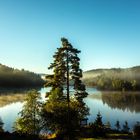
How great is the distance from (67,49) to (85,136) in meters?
13.9

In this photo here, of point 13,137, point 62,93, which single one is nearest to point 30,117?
point 62,93

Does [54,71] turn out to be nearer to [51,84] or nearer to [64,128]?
[51,84]

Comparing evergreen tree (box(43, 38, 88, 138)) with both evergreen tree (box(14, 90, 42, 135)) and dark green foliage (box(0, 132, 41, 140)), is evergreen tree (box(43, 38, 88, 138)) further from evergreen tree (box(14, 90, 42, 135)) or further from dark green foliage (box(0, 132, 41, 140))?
dark green foliage (box(0, 132, 41, 140))

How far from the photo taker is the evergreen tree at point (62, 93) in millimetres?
41344

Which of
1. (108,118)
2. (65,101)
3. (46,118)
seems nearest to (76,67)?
(65,101)

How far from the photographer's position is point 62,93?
4875 centimetres

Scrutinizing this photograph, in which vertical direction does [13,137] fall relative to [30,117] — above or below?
below

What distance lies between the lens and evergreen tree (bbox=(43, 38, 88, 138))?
41.3 meters

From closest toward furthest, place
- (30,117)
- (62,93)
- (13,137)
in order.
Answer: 1. (13,137)
2. (62,93)
3. (30,117)

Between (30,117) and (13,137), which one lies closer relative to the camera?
(13,137)

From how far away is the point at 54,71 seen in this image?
4828 cm

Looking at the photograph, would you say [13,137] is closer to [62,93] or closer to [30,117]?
[62,93]

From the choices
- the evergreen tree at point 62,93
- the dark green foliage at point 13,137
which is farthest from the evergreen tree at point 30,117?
the dark green foliage at point 13,137

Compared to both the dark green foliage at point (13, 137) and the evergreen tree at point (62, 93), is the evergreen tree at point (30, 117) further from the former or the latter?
the dark green foliage at point (13, 137)
